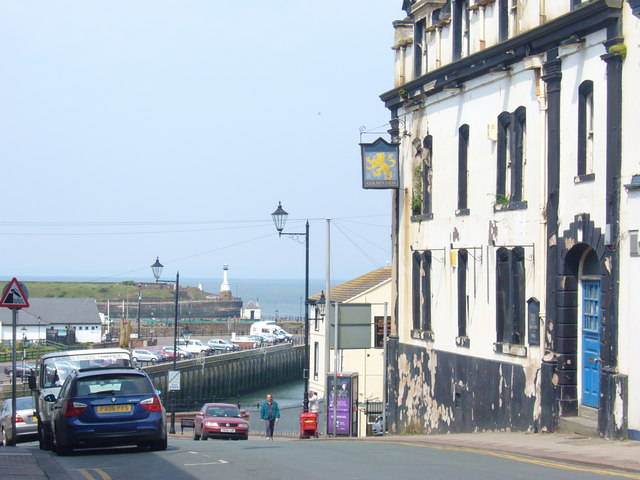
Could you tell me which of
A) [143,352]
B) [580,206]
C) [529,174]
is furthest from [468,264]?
[143,352]

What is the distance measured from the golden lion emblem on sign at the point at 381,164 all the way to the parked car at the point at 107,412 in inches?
511

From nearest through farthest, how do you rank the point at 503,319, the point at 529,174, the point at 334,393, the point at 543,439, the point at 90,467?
the point at 90,467
the point at 543,439
the point at 529,174
the point at 503,319
the point at 334,393

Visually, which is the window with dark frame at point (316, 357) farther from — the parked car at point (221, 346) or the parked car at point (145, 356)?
the parked car at point (221, 346)

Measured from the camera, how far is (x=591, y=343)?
64.7 feet

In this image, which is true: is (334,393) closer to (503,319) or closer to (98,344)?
(503,319)

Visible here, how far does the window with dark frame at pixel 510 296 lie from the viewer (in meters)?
22.2

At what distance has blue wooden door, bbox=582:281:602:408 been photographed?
1945 centimetres

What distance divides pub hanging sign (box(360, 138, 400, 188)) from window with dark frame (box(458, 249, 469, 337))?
13.2ft

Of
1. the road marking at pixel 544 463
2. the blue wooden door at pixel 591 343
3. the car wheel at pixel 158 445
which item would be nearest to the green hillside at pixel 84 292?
the blue wooden door at pixel 591 343

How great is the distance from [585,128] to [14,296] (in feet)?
39.0

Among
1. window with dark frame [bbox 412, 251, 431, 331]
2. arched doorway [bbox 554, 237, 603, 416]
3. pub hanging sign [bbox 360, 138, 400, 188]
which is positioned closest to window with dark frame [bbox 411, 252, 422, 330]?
window with dark frame [bbox 412, 251, 431, 331]

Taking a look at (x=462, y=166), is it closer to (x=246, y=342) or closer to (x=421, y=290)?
(x=421, y=290)

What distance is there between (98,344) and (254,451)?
9549 cm

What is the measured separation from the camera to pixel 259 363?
4038 inches
